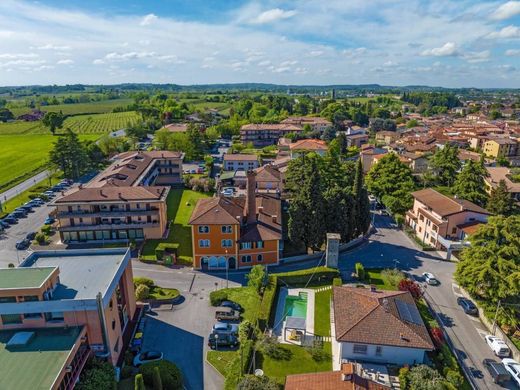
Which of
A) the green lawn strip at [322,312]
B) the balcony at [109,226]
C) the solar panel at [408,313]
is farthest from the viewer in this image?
the balcony at [109,226]

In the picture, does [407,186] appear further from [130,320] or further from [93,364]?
[93,364]

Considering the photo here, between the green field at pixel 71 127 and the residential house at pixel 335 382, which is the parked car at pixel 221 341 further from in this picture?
the green field at pixel 71 127

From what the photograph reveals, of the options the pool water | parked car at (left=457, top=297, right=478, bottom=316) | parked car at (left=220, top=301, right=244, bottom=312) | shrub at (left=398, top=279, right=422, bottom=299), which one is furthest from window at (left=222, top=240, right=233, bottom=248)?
parked car at (left=457, top=297, right=478, bottom=316)

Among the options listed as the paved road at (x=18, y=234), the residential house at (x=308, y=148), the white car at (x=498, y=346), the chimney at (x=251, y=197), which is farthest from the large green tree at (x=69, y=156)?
the white car at (x=498, y=346)

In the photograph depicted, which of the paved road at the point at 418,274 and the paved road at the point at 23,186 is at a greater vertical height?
the paved road at the point at 23,186

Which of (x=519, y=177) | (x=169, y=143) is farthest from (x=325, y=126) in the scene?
(x=519, y=177)

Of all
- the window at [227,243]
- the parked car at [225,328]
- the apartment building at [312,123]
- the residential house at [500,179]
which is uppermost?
the apartment building at [312,123]
